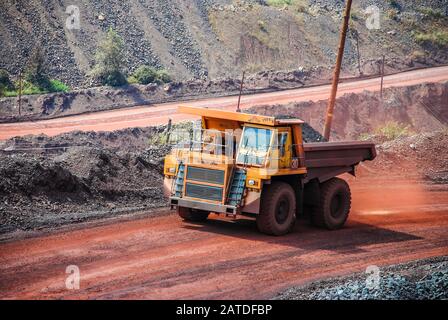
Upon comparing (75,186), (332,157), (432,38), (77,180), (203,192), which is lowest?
(75,186)

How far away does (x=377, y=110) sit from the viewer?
4712cm

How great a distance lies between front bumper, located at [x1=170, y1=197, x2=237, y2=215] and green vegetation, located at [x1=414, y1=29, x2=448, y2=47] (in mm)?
46261

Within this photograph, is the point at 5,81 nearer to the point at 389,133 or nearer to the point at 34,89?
the point at 34,89

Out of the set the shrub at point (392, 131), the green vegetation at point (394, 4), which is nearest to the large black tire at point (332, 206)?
the shrub at point (392, 131)

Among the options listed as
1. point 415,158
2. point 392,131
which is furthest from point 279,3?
point 415,158

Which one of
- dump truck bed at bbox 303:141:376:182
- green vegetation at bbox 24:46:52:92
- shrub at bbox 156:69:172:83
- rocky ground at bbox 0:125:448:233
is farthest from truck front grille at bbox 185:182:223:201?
shrub at bbox 156:69:172:83

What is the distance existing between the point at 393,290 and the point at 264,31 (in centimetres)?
4086

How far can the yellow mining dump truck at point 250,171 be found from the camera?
1906 cm

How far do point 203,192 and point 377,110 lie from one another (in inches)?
1164

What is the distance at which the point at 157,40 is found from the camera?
1948 inches

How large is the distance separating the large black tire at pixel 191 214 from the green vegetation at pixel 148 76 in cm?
2550

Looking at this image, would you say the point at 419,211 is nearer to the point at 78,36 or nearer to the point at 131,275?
the point at 131,275

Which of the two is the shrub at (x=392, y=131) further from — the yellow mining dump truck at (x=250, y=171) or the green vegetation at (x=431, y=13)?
the green vegetation at (x=431, y=13)

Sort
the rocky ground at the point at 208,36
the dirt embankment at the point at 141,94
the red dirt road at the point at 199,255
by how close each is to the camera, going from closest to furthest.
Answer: the red dirt road at the point at 199,255, the dirt embankment at the point at 141,94, the rocky ground at the point at 208,36
